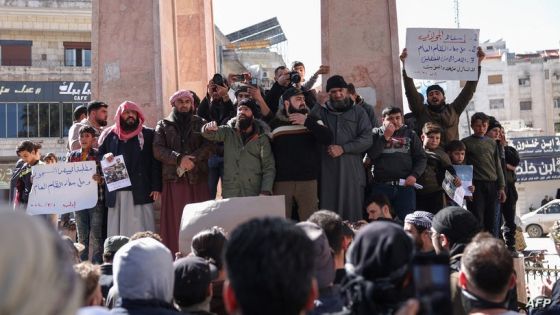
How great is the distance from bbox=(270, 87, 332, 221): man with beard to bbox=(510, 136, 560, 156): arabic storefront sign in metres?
38.2

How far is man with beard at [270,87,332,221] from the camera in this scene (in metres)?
7.38

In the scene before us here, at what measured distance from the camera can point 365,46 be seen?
9.20 meters

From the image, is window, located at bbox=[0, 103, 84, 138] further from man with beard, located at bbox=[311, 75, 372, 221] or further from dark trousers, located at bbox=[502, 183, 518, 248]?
man with beard, located at bbox=[311, 75, 372, 221]

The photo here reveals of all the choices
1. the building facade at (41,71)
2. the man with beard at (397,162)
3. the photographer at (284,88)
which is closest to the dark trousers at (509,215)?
the man with beard at (397,162)

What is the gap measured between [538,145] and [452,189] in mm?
37923

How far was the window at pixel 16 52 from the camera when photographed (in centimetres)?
4412

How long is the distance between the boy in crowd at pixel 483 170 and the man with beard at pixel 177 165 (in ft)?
10.7

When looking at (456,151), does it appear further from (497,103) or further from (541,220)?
(497,103)

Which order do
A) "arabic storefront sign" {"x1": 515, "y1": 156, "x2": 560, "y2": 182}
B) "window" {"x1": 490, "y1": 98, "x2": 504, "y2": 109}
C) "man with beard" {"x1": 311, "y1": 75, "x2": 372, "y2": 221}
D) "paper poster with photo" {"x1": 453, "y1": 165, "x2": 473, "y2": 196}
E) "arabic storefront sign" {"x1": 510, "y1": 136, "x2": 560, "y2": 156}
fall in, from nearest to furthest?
1. "man with beard" {"x1": 311, "y1": 75, "x2": 372, "y2": 221}
2. "paper poster with photo" {"x1": 453, "y1": 165, "x2": 473, "y2": 196}
3. "arabic storefront sign" {"x1": 510, "y1": 136, "x2": 560, "y2": 156}
4. "arabic storefront sign" {"x1": 515, "y1": 156, "x2": 560, "y2": 182}
5. "window" {"x1": 490, "y1": 98, "x2": 504, "y2": 109}

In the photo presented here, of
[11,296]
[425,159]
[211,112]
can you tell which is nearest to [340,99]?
[425,159]

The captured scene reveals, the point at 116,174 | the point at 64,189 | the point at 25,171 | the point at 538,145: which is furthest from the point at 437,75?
the point at 538,145

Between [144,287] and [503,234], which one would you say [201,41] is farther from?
[144,287]

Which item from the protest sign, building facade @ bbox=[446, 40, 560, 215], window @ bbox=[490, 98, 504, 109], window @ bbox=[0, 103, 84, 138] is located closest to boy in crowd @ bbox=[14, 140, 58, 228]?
the protest sign

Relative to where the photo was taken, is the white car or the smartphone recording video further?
the white car
